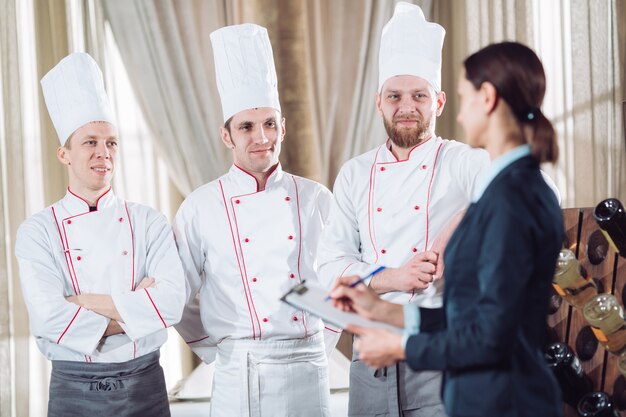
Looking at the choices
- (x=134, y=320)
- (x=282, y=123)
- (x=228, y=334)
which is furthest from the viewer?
(x=282, y=123)

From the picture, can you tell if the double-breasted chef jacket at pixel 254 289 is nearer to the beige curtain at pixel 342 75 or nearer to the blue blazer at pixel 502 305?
the blue blazer at pixel 502 305

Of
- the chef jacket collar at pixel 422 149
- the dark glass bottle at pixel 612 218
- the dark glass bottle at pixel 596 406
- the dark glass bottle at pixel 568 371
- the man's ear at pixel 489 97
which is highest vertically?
the man's ear at pixel 489 97

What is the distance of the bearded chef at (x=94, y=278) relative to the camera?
2.25 meters

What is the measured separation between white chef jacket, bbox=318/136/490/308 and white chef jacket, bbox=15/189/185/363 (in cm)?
51

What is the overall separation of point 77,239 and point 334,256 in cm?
80

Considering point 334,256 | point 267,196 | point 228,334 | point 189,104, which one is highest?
point 189,104

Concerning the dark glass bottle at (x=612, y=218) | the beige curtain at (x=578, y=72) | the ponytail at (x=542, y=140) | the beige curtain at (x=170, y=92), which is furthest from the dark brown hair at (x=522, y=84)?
the beige curtain at (x=170, y=92)

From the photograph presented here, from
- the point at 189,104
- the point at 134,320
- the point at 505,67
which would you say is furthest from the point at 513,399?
the point at 189,104

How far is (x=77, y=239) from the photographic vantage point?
2.38 meters

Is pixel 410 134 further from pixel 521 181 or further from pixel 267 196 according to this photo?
pixel 521 181

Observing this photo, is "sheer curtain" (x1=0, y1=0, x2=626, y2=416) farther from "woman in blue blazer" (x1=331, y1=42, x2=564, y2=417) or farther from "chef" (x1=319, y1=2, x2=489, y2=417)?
"woman in blue blazer" (x1=331, y1=42, x2=564, y2=417)

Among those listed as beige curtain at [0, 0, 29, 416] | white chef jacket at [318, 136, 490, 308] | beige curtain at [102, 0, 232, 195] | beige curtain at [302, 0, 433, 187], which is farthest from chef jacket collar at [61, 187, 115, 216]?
beige curtain at [302, 0, 433, 187]

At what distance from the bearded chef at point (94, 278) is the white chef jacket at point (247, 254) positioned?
14 centimetres

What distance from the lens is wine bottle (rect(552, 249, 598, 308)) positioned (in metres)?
2.12
